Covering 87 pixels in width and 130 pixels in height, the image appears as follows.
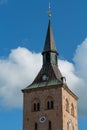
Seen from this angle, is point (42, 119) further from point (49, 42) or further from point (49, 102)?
point (49, 42)

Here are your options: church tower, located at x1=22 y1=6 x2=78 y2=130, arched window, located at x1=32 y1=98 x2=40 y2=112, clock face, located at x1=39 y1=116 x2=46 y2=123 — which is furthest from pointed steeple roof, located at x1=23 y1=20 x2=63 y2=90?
clock face, located at x1=39 y1=116 x2=46 y2=123

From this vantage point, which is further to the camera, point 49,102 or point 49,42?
point 49,42

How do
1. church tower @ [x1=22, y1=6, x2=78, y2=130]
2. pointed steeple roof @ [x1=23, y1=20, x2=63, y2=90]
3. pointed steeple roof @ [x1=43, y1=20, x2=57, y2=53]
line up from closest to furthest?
Result: church tower @ [x1=22, y1=6, x2=78, y2=130], pointed steeple roof @ [x1=23, y1=20, x2=63, y2=90], pointed steeple roof @ [x1=43, y1=20, x2=57, y2=53]

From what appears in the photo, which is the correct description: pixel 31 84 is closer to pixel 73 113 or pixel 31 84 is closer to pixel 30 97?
pixel 30 97

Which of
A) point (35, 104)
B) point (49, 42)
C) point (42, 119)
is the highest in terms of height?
point (49, 42)

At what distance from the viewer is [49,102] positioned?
279ft

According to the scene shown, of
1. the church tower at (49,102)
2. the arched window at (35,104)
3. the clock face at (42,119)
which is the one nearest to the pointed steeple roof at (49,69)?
the church tower at (49,102)

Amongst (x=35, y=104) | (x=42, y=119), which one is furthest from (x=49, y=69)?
(x=42, y=119)

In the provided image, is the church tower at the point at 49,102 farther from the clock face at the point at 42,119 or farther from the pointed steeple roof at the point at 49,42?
the pointed steeple roof at the point at 49,42

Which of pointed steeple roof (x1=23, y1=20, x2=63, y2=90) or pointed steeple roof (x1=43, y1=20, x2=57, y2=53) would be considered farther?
pointed steeple roof (x1=43, y1=20, x2=57, y2=53)

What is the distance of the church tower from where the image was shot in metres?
83.1

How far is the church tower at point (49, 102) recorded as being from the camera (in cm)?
8312

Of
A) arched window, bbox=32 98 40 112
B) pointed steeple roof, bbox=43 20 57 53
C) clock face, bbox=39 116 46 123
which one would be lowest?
clock face, bbox=39 116 46 123

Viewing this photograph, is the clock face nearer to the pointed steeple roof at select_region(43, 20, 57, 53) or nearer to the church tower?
the church tower
